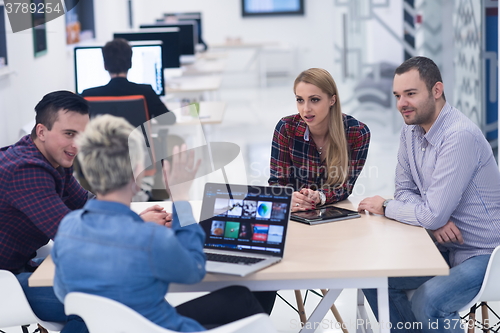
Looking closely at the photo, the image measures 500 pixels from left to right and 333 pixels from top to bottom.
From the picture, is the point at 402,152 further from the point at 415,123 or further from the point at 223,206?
the point at 223,206

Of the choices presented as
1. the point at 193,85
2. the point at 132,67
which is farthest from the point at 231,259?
the point at 193,85

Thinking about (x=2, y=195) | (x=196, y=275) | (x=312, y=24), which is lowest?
(x=196, y=275)

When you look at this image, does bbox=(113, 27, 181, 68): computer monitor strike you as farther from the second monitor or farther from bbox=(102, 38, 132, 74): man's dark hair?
bbox=(102, 38, 132, 74): man's dark hair

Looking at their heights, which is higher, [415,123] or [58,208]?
[415,123]

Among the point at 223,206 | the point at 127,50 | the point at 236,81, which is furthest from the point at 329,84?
the point at 236,81

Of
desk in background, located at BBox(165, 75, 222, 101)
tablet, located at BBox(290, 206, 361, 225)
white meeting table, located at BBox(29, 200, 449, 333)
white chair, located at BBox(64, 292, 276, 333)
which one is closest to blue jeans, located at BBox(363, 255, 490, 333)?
white meeting table, located at BBox(29, 200, 449, 333)

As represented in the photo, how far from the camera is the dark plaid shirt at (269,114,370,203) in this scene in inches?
103

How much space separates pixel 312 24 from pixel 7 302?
37.7 ft

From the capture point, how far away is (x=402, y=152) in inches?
96.4

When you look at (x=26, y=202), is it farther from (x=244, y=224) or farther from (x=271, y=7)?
(x=271, y=7)

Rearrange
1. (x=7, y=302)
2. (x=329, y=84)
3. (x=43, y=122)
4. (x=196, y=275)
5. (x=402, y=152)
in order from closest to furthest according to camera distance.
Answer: (x=196, y=275)
(x=7, y=302)
(x=43, y=122)
(x=402, y=152)
(x=329, y=84)

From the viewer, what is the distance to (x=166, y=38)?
238 inches

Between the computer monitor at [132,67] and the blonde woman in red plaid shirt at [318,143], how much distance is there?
7.48 feet

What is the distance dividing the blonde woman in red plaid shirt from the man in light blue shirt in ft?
0.92
